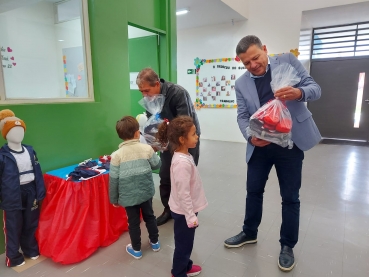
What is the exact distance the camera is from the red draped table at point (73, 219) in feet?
6.06

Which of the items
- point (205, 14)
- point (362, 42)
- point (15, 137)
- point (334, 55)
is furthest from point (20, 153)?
point (362, 42)

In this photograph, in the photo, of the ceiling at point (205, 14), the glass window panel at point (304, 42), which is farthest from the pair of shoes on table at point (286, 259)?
the glass window panel at point (304, 42)

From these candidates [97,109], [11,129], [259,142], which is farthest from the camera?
[97,109]

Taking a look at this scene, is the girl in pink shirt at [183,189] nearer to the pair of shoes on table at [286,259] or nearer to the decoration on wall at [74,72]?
the pair of shoes on table at [286,259]

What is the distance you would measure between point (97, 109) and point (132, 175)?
3.51 ft

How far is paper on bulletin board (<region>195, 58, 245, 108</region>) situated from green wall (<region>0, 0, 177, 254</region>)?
347cm

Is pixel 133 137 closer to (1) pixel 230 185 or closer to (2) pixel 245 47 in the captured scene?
(2) pixel 245 47

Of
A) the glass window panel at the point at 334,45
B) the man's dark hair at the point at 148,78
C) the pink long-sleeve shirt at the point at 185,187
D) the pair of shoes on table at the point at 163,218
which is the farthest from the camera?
the glass window panel at the point at 334,45

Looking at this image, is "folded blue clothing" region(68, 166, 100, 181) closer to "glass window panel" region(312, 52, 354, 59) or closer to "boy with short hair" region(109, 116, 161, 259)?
"boy with short hair" region(109, 116, 161, 259)

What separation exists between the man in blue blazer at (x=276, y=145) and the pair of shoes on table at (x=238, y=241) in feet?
0.84

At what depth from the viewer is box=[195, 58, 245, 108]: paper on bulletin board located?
20.6 feet

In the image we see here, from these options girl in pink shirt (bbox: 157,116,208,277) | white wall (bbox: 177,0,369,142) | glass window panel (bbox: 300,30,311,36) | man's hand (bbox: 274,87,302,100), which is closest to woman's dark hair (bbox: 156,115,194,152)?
girl in pink shirt (bbox: 157,116,208,277)

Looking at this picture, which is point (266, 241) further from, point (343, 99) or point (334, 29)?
point (334, 29)

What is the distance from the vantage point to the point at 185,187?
138 cm
